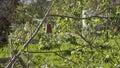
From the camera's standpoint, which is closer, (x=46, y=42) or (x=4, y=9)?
(x=4, y=9)

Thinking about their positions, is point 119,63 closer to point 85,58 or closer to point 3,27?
point 85,58

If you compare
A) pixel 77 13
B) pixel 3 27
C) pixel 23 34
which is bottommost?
pixel 23 34

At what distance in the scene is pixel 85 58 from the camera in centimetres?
359

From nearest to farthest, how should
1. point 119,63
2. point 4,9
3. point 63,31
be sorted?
point 4,9
point 119,63
point 63,31

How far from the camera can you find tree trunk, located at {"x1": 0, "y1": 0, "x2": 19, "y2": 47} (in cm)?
136

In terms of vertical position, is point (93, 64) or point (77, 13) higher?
point (77, 13)

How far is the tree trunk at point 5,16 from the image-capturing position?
136 cm

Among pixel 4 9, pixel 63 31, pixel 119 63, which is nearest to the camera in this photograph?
pixel 4 9

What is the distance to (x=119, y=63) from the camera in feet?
11.2


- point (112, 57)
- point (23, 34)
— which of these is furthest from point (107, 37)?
point (23, 34)

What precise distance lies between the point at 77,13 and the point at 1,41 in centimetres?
242

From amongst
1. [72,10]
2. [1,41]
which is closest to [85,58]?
[72,10]

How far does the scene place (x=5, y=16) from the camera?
1.38 metres

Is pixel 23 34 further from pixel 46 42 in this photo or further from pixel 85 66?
pixel 85 66
